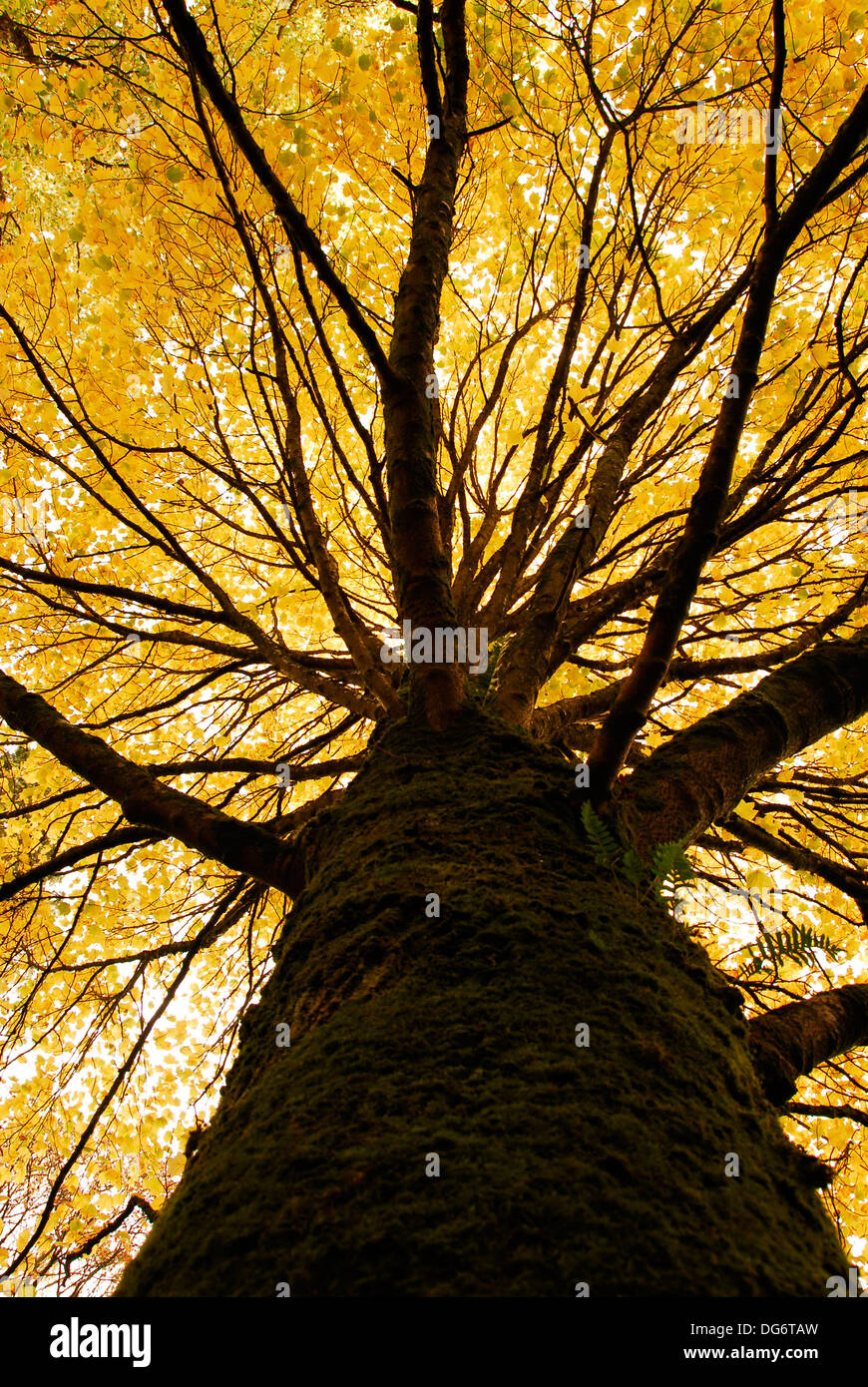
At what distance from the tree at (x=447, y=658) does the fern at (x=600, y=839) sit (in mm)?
14

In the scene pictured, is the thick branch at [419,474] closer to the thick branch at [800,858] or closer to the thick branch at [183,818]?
the thick branch at [183,818]

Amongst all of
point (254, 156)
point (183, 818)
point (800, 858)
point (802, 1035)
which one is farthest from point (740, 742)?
point (254, 156)

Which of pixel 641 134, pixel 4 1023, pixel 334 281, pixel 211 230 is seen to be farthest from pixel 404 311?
pixel 4 1023

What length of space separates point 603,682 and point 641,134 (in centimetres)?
312

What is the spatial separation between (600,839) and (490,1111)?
0.80 meters

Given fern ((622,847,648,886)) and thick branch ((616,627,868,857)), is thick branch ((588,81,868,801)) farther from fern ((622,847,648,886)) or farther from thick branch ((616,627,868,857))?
thick branch ((616,627,868,857))

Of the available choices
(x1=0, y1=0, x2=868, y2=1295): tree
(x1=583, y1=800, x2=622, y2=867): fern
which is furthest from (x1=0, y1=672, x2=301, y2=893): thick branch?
(x1=583, y1=800, x2=622, y2=867): fern

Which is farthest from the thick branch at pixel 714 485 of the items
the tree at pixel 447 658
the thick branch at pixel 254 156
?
the thick branch at pixel 254 156

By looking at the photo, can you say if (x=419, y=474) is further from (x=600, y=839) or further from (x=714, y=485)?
(x=600, y=839)

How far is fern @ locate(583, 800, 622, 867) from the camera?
1.62m

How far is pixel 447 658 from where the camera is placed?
2141mm

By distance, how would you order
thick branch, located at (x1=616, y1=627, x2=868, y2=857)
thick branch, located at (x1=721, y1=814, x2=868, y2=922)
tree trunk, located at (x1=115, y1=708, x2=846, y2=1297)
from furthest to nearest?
thick branch, located at (x1=721, y1=814, x2=868, y2=922), thick branch, located at (x1=616, y1=627, x2=868, y2=857), tree trunk, located at (x1=115, y1=708, x2=846, y2=1297)

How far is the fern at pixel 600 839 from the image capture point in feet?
5.33

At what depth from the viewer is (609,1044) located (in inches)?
43.4
